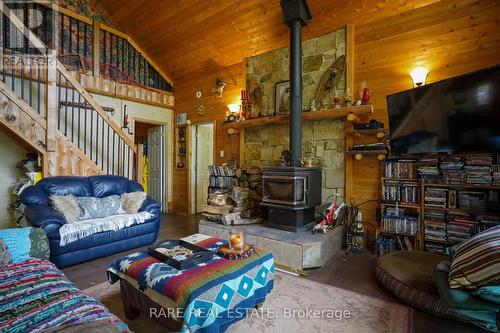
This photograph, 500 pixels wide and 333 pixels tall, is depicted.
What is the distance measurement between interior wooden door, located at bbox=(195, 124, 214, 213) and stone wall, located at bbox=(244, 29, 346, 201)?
1.52 m

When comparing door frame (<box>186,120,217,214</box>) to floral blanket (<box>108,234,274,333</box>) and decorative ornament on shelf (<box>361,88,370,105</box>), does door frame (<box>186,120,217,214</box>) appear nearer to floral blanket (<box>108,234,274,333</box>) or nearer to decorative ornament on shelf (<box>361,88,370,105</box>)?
decorative ornament on shelf (<box>361,88,370,105</box>)

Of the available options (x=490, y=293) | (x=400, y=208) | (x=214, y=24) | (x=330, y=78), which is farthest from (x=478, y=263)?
(x=214, y=24)

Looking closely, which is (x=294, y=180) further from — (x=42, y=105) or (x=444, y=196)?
(x=42, y=105)

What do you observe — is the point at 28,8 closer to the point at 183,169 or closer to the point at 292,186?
the point at 183,169

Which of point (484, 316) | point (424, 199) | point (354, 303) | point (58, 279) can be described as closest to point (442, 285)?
point (484, 316)

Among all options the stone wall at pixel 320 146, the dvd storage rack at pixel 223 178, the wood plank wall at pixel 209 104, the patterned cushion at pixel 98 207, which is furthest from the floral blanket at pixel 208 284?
the wood plank wall at pixel 209 104

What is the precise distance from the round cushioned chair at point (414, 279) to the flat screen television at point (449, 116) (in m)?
1.12

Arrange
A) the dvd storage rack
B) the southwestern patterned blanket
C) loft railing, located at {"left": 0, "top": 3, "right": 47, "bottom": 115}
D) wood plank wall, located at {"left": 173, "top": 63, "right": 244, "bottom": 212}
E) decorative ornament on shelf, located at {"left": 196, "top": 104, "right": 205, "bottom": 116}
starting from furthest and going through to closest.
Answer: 1. decorative ornament on shelf, located at {"left": 196, "top": 104, "right": 205, "bottom": 116}
2. wood plank wall, located at {"left": 173, "top": 63, "right": 244, "bottom": 212}
3. the dvd storage rack
4. loft railing, located at {"left": 0, "top": 3, "right": 47, "bottom": 115}
5. the southwestern patterned blanket

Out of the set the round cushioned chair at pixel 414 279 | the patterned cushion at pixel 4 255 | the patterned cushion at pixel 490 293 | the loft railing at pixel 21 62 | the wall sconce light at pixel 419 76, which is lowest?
the round cushioned chair at pixel 414 279

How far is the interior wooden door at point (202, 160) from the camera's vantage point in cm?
567

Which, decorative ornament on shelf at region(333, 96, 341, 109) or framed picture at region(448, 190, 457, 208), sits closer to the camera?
framed picture at region(448, 190, 457, 208)

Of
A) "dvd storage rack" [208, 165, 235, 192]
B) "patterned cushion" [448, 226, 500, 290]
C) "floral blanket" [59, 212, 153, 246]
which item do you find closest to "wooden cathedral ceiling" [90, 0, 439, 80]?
"dvd storage rack" [208, 165, 235, 192]

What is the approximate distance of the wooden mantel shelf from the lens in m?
3.21

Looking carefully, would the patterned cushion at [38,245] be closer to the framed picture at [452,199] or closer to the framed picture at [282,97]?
the framed picture at [282,97]
